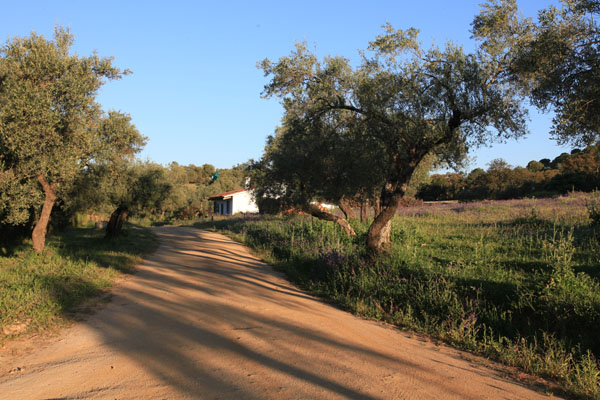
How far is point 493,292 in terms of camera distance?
673 centimetres

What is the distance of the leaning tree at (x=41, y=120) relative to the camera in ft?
32.4

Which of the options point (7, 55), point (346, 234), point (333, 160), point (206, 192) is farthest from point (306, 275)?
point (206, 192)

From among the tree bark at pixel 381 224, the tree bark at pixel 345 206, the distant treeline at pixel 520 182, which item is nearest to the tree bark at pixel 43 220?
the tree bark at pixel 345 206

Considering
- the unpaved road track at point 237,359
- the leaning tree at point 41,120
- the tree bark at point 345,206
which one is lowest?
the unpaved road track at point 237,359

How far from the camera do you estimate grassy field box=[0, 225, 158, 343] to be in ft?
20.1

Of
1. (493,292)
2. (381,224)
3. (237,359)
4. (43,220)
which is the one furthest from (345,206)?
(237,359)

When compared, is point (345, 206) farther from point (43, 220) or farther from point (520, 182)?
point (520, 182)

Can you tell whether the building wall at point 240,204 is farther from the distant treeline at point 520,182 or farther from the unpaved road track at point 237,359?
the unpaved road track at point 237,359

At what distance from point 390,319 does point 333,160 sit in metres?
6.04

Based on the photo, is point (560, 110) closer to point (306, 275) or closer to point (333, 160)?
point (333, 160)

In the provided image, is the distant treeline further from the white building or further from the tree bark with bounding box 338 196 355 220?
the white building

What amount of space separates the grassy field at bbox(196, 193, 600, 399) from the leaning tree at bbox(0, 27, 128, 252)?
7.17 meters

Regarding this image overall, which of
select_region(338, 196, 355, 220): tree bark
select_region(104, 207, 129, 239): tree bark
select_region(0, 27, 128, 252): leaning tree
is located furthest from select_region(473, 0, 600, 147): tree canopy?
select_region(104, 207, 129, 239): tree bark

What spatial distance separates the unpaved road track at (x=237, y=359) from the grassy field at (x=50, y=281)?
619 mm
